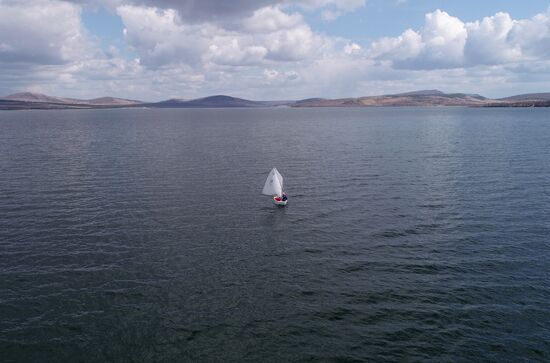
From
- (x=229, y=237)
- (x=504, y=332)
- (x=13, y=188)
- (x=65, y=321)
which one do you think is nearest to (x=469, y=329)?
(x=504, y=332)

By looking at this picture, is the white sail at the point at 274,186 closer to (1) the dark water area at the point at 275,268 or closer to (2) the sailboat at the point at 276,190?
(2) the sailboat at the point at 276,190

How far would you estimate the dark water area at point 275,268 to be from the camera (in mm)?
29547

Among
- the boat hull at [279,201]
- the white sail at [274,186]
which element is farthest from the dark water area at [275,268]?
the white sail at [274,186]

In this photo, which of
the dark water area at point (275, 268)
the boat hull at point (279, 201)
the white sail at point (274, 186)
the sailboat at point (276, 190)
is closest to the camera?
the dark water area at point (275, 268)

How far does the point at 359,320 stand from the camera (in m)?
32.2

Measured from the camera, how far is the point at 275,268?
41094 millimetres

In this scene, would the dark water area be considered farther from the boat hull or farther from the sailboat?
the sailboat

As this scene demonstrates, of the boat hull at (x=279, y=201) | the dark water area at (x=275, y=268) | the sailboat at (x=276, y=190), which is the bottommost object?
the dark water area at (x=275, y=268)

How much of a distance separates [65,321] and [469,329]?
32.1 metres

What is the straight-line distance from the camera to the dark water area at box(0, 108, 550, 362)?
29547mm

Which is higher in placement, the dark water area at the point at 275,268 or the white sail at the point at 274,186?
the white sail at the point at 274,186

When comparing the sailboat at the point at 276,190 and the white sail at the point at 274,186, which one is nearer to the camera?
the sailboat at the point at 276,190

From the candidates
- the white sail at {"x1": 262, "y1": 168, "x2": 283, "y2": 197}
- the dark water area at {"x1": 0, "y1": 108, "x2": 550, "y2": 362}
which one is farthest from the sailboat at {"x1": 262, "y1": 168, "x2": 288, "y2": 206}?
the dark water area at {"x1": 0, "y1": 108, "x2": 550, "y2": 362}

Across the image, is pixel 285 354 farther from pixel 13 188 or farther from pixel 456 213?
pixel 13 188
